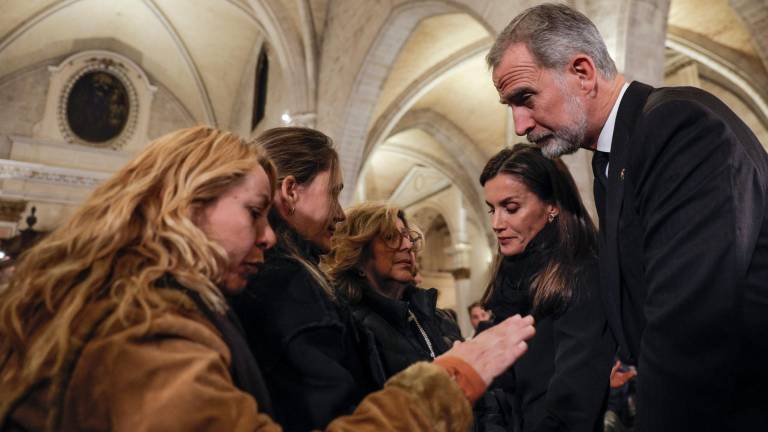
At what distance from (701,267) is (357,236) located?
137 cm

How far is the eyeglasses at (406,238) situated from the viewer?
7.45ft

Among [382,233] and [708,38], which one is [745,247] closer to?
[382,233]

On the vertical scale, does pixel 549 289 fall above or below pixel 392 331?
above

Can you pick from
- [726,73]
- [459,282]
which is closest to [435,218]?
[459,282]

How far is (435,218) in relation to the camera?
19.0 meters

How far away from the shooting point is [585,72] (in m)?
1.58

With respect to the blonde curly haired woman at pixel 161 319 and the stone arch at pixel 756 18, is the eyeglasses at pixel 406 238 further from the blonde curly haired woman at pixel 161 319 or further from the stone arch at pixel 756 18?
the stone arch at pixel 756 18

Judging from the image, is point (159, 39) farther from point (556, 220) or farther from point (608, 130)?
point (608, 130)

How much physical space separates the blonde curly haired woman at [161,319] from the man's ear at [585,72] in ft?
2.64

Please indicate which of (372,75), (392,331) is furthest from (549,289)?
(372,75)

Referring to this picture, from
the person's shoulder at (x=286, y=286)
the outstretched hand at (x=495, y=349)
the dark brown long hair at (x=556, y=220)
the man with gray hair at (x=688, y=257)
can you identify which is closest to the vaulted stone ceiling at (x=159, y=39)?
the dark brown long hair at (x=556, y=220)

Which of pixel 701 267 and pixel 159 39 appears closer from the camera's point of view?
pixel 701 267

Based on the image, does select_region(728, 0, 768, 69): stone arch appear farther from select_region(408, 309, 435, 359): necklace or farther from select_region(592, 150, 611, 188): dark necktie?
select_region(408, 309, 435, 359): necklace

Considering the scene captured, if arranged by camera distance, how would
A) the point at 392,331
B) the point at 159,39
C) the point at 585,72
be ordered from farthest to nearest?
the point at 159,39 < the point at 392,331 < the point at 585,72
